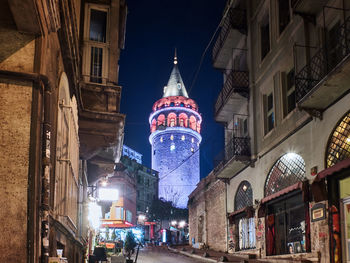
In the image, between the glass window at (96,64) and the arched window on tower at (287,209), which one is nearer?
the glass window at (96,64)

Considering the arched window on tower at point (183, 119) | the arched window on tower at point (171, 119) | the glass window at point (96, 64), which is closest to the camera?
the glass window at point (96, 64)

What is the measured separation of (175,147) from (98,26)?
71616 millimetres

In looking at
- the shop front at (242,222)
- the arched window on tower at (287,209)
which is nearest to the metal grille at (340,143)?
the arched window on tower at (287,209)

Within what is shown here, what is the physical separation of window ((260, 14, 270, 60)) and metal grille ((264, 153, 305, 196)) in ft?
17.8

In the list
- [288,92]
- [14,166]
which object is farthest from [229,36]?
[14,166]

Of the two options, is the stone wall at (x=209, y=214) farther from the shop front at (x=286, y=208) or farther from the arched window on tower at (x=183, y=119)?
the arched window on tower at (x=183, y=119)

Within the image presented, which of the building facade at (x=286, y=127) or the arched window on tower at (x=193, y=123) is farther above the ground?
the arched window on tower at (x=193, y=123)

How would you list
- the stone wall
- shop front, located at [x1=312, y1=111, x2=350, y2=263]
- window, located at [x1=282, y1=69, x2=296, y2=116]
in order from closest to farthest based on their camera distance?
shop front, located at [x1=312, y1=111, x2=350, y2=263], window, located at [x1=282, y1=69, x2=296, y2=116], the stone wall

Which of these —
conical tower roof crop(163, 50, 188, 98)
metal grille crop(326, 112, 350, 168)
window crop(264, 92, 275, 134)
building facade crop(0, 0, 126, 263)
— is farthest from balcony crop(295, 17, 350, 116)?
conical tower roof crop(163, 50, 188, 98)

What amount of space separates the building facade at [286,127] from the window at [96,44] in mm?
5985

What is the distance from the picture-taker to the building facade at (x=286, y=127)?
13.1 m

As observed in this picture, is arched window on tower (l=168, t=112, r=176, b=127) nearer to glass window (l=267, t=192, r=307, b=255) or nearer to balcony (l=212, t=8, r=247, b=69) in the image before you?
balcony (l=212, t=8, r=247, b=69)

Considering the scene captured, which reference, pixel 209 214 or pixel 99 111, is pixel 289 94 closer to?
pixel 99 111

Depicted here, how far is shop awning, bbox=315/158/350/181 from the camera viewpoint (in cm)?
1151
